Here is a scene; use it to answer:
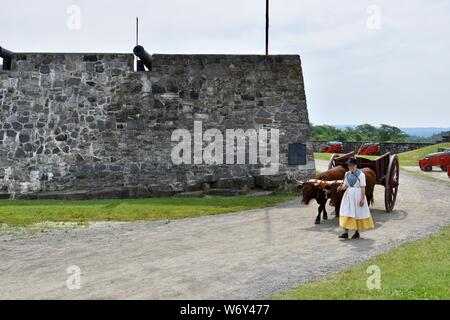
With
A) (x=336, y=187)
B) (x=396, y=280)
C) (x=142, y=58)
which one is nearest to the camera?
(x=396, y=280)

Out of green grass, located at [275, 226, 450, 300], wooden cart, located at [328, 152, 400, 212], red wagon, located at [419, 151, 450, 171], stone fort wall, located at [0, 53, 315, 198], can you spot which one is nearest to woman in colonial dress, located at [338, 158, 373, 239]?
green grass, located at [275, 226, 450, 300]

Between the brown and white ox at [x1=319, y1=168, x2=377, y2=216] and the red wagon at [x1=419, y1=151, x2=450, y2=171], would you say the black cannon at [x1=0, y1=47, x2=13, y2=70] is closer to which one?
the brown and white ox at [x1=319, y1=168, x2=377, y2=216]

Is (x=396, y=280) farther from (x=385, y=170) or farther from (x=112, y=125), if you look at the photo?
(x=112, y=125)

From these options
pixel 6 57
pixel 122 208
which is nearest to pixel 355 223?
pixel 122 208

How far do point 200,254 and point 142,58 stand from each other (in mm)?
9247

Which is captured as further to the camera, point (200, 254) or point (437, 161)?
point (437, 161)

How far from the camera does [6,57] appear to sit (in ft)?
55.1

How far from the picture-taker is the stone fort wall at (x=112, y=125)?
16.8m

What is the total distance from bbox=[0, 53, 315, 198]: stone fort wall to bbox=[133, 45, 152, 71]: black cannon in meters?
0.22

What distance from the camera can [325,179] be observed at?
12141mm

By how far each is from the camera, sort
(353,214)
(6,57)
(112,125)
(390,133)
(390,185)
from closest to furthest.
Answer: (353,214) < (390,185) < (6,57) < (112,125) < (390,133)

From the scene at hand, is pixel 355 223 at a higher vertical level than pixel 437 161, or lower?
lower

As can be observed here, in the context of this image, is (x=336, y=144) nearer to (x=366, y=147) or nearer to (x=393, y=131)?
(x=366, y=147)
